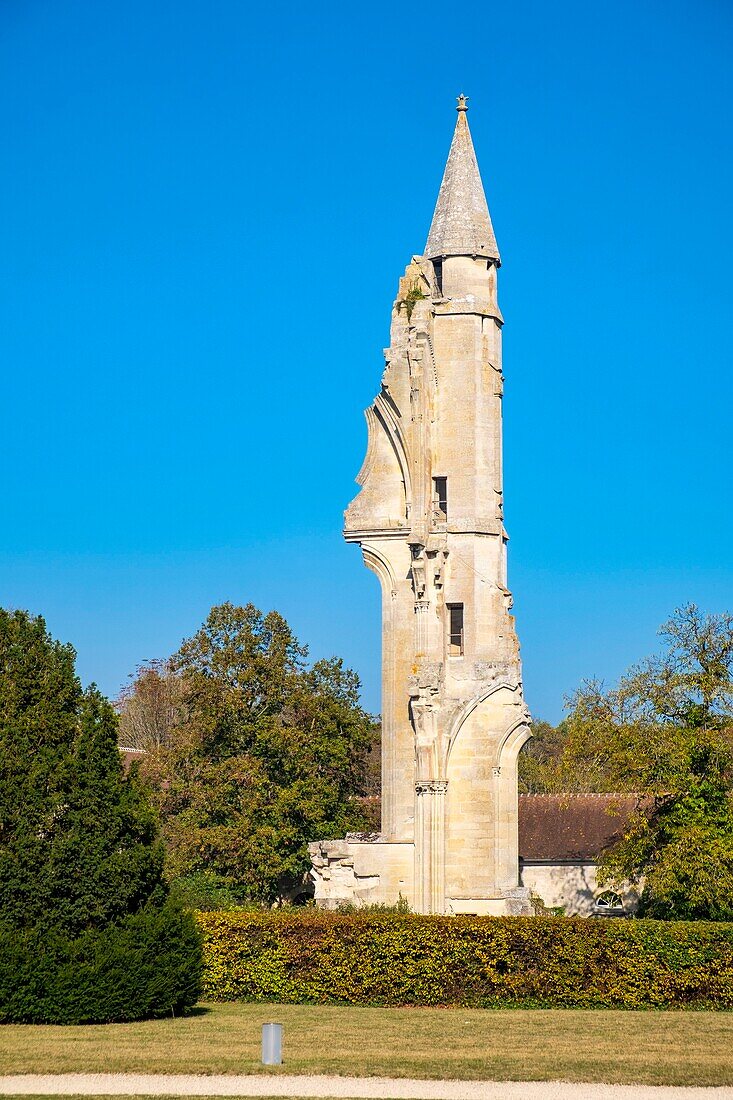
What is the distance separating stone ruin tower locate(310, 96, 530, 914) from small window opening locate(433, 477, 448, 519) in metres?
0.04

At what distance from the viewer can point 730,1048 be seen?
2064cm

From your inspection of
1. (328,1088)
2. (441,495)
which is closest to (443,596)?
(441,495)

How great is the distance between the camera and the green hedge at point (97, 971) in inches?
867

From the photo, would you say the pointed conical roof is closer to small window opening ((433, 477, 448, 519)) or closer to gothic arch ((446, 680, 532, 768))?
small window opening ((433, 477, 448, 519))

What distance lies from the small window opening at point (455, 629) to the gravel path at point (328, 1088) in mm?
15880

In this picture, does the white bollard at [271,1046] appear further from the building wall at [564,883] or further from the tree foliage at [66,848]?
the building wall at [564,883]

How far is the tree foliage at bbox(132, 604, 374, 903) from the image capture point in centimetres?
4409

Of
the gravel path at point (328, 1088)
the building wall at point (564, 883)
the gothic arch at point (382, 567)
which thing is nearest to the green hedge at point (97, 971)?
the gravel path at point (328, 1088)

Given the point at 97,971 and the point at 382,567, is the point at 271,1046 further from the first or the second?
the point at 382,567

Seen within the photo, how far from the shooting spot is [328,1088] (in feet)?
58.4

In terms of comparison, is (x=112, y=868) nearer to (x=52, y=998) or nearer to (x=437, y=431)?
(x=52, y=998)

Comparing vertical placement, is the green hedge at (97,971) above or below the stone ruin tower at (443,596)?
below

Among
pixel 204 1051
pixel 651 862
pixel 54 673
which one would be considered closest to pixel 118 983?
pixel 204 1051

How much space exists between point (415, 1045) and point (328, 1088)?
3.37 m
